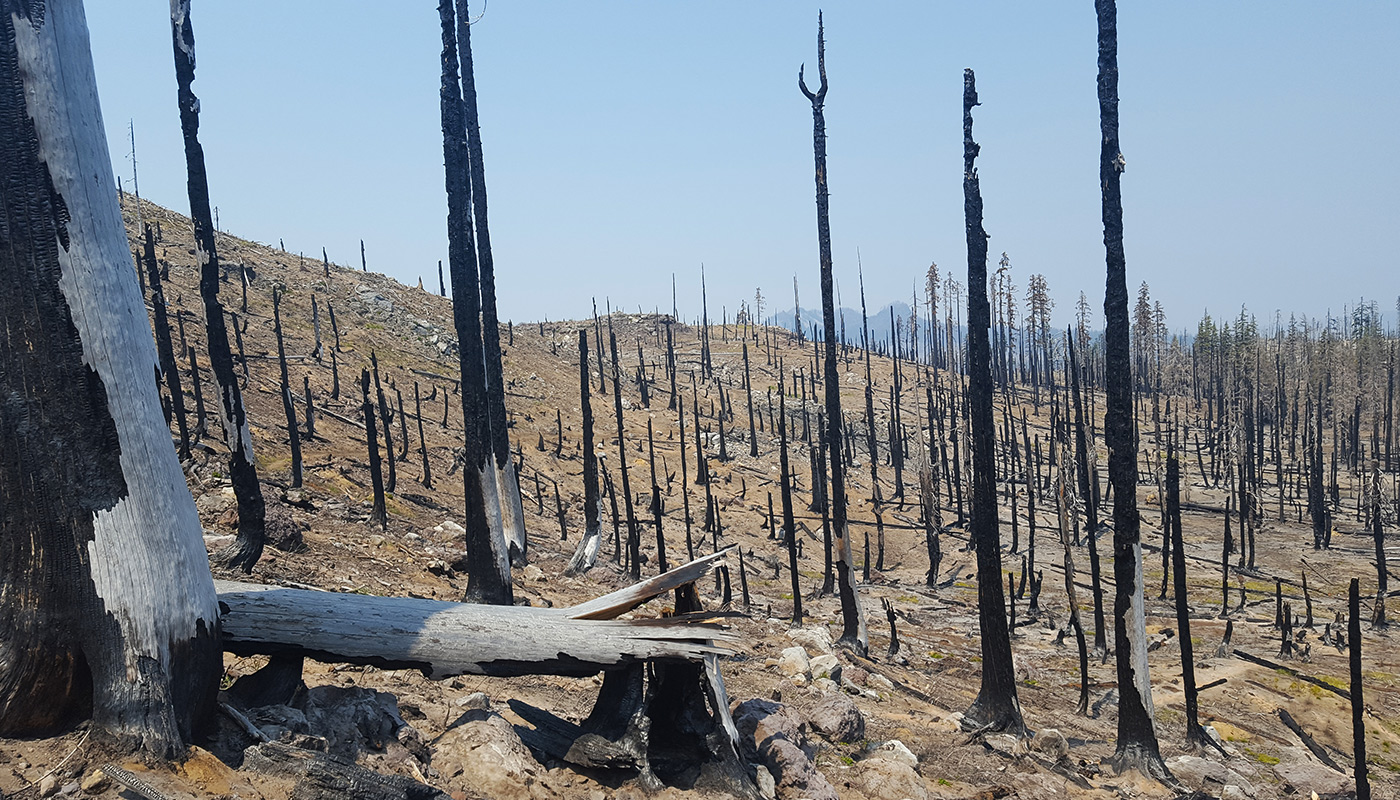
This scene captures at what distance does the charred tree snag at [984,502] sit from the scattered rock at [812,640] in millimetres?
3056

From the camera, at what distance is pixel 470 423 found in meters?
11.6

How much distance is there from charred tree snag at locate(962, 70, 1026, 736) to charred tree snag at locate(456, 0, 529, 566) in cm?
874

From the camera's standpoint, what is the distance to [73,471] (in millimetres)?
4113

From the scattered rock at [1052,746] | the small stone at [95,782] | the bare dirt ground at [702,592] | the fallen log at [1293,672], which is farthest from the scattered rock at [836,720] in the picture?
the fallen log at [1293,672]

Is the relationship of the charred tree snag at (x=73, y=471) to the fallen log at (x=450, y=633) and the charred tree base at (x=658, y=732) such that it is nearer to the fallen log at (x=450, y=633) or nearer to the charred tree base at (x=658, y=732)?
the fallen log at (x=450, y=633)

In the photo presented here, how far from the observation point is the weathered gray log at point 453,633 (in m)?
5.27

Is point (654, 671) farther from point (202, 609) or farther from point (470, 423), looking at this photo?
point (470, 423)

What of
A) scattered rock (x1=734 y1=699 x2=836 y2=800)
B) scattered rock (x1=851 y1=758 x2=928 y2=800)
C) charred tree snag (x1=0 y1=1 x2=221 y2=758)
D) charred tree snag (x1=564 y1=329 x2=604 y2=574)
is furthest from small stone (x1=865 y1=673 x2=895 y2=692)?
charred tree snag (x1=0 y1=1 x2=221 y2=758)

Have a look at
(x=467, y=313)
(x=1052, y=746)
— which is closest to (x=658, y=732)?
(x=467, y=313)

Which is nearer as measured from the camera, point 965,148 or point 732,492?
point 965,148

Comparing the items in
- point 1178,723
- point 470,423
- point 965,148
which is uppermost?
point 965,148

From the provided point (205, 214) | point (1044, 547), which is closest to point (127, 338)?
point (205, 214)

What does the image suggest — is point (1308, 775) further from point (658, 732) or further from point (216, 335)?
point (216, 335)

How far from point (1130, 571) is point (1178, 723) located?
8.67 m
